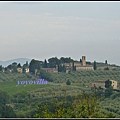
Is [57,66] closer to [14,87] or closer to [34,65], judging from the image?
[34,65]

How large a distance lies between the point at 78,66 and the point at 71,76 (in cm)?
1256

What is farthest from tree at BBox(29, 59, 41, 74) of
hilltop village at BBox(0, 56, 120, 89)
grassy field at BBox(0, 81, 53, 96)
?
grassy field at BBox(0, 81, 53, 96)

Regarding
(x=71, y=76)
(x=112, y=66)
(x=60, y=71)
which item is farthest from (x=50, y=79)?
(x=112, y=66)

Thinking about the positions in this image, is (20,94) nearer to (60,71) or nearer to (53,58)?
(60,71)

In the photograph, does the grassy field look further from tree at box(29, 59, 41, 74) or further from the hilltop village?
tree at box(29, 59, 41, 74)

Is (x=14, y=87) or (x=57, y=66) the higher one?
(x=57, y=66)

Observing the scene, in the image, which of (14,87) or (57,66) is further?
(57,66)

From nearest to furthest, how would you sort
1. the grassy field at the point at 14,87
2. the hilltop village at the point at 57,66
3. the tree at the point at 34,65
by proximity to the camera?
1. the grassy field at the point at 14,87
2. the hilltop village at the point at 57,66
3. the tree at the point at 34,65

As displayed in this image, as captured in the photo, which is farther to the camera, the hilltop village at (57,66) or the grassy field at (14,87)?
the hilltop village at (57,66)

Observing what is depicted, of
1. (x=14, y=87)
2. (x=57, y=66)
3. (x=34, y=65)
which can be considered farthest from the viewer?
(x=34, y=65)

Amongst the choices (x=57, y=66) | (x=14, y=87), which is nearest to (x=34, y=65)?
(x=57, y=66)

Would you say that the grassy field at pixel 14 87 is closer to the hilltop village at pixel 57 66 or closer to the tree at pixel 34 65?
the hilltop village at pixel 57 66

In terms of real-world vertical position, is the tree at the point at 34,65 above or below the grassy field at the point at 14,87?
above

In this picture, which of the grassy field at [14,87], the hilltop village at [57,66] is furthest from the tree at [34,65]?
the grassy field at [14,87]
